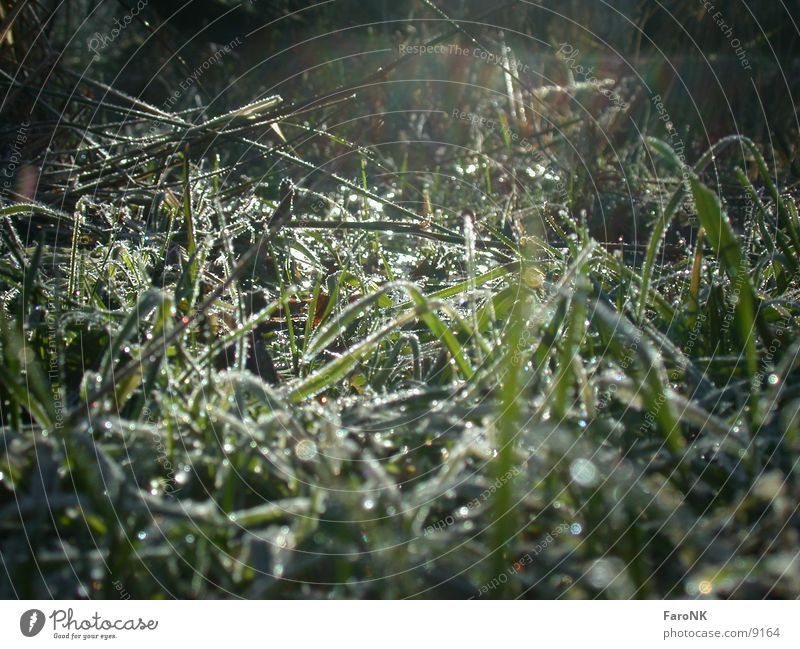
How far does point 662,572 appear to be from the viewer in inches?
22.8

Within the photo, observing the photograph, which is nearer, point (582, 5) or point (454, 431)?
point (454, 431)

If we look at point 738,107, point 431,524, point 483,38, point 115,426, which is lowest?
point 431,524

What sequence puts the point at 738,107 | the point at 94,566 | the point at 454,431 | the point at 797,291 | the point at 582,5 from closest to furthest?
the point at 94,566 → the point at 454,431 → the point at 797,291 → the point at 738,107 → the point at 582,5

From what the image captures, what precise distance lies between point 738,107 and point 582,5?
0.69 meters

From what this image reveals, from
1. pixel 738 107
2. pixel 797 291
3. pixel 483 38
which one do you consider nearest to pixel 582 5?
pixel 483 38

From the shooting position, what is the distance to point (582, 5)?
268cm

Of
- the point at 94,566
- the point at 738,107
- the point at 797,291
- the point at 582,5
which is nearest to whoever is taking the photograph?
the point at 94,566

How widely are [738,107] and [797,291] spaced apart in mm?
1470

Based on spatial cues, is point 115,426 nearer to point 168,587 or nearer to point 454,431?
point 168,587

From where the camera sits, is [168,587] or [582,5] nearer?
[168,587]

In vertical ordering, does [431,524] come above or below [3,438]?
below

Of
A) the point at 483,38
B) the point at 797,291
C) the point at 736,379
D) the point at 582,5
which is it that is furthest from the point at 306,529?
the point at 582,5
